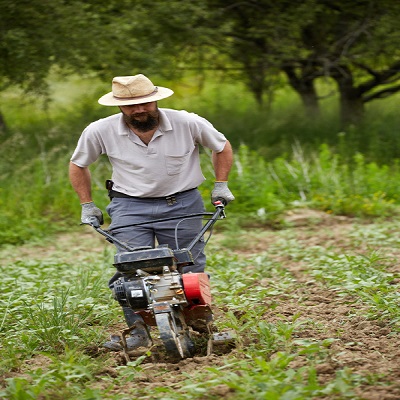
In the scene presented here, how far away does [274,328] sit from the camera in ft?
18.3

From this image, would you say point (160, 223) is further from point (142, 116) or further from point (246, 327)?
point (246, 327)

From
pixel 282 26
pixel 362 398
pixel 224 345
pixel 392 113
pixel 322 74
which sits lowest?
pixel 392 113

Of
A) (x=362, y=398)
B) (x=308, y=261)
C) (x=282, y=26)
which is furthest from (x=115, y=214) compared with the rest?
(x=282, y=26)

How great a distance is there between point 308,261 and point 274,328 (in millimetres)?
3173

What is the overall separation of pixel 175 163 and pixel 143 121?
0.39 m

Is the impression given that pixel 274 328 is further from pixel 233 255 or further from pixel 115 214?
pixel 233 255

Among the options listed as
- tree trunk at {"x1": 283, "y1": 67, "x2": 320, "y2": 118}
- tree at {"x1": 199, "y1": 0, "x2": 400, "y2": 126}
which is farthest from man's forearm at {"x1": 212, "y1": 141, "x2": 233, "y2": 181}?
tree trunk at {"x1": 283, "y1": 67, "x2": 320, "y2": 118}

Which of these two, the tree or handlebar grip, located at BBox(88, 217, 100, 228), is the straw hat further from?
the tree

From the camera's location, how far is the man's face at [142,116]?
18.8 ft

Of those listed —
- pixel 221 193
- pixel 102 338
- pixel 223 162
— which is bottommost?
pixel 102 338

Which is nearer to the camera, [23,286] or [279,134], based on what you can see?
[23,286]

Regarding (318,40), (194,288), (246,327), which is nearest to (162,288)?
(194,288)

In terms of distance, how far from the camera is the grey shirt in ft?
19.1

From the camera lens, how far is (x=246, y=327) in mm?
5570
